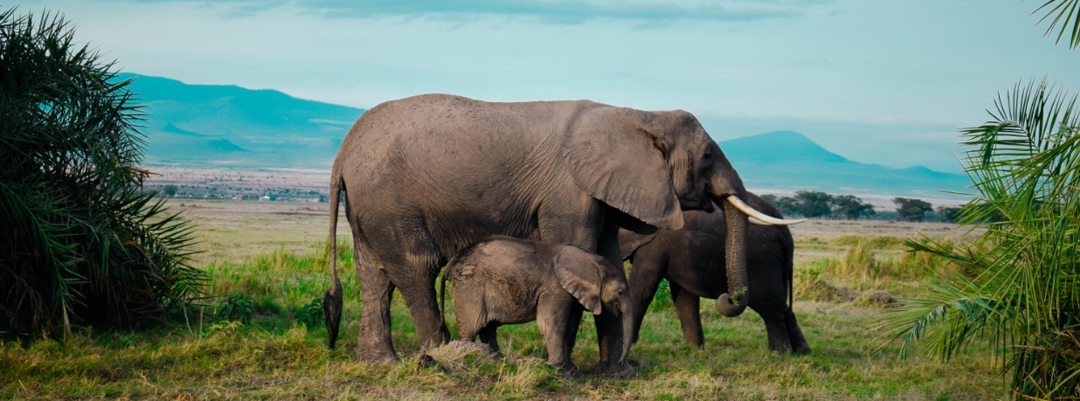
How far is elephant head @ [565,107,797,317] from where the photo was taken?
8.37 meters

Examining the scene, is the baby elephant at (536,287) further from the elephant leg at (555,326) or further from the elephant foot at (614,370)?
the elephant foot at (614,370)

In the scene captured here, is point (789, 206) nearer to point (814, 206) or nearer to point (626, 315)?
point (814, 206)

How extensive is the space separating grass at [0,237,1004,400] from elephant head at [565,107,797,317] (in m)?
0.96

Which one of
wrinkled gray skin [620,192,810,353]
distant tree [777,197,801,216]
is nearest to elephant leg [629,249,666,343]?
wrinkled gray skin [620,192,810,353]

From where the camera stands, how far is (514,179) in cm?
830

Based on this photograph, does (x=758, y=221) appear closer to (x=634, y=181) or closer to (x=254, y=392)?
(x=634, y=181)

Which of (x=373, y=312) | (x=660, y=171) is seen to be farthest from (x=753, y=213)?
(x=373, y=312)

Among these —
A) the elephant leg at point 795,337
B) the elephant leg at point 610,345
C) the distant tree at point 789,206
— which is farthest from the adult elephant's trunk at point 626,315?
the distant tree at point 789,206

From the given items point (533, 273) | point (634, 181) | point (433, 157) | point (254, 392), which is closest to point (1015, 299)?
point (634, 181)

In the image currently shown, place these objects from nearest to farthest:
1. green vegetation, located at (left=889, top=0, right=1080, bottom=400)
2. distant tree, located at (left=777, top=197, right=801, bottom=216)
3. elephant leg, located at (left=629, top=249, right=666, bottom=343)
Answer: green vegetation, located at (left=889, top=0, right=1080, bottom=400), elephant leg, located at (left=629, top=249, right=666, bottom=343), distant tree, located at (left=777, top=197, right=801, bottom=216)

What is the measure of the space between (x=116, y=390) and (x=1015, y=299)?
6.80 meters

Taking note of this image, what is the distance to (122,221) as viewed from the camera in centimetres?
1042

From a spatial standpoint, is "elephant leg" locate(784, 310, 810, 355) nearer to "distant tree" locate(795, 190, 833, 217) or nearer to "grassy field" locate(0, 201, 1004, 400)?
"grassy field" locate(0, 201, 1004, 400)

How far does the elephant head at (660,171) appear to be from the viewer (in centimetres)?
837
